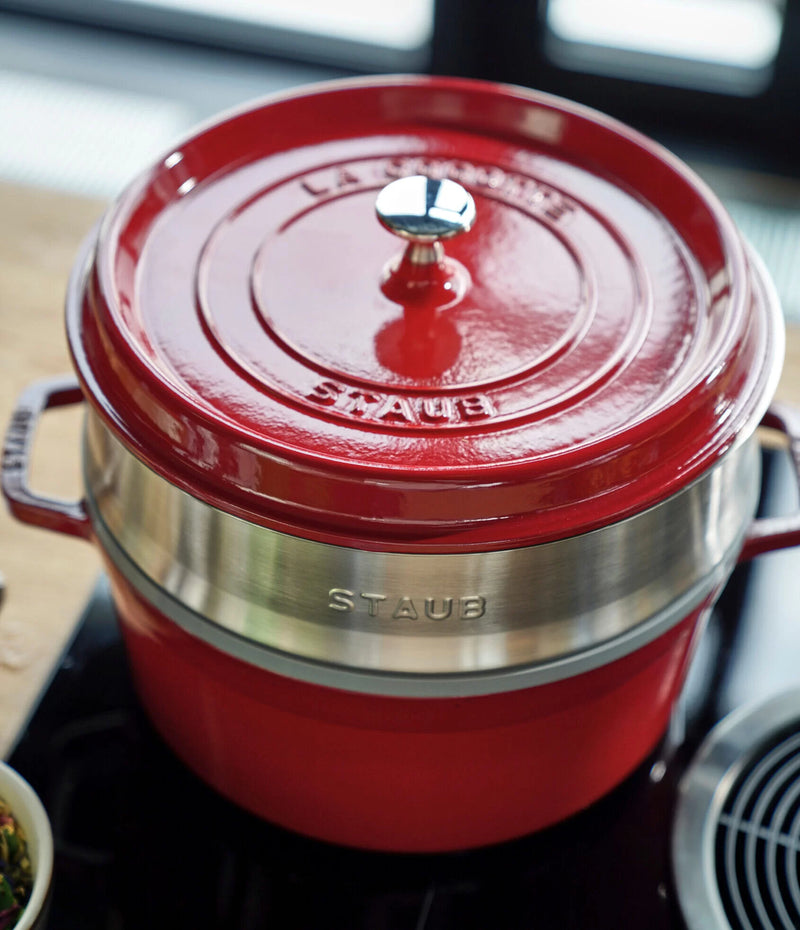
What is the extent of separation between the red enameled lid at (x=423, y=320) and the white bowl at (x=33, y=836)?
0.87ft

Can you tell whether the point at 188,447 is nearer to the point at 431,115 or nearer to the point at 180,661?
the point at 180,661

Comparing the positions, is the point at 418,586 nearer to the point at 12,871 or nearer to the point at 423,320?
the point at 423,320

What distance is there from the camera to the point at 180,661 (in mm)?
788

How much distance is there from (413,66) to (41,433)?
0.93 metres

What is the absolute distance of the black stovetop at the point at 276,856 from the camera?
844 millimetres

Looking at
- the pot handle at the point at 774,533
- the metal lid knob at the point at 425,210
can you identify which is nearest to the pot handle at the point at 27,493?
the metal lid knob at the point at 425,210

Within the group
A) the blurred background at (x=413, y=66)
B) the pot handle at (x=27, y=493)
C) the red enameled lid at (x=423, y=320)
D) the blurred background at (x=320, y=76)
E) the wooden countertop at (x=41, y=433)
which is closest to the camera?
the red enameled lid at (x=423, y=320)

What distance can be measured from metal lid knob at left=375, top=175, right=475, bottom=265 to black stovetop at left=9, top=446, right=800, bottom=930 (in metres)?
0.47

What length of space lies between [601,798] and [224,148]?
59 cm

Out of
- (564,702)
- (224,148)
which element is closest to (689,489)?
(564,702)

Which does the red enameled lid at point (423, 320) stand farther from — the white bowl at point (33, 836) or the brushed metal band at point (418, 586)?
the white bowl at point (33, 836)

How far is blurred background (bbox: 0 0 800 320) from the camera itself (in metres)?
1.63

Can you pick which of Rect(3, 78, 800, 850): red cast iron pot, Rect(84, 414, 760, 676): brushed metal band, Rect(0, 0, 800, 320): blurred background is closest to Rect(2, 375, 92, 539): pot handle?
Rect(3, 78, 800, 850): red cast iron pot

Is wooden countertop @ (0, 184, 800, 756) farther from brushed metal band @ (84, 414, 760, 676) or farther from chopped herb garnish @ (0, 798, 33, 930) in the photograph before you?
→ brushed metal band @ (84, 414, 760, 676)
